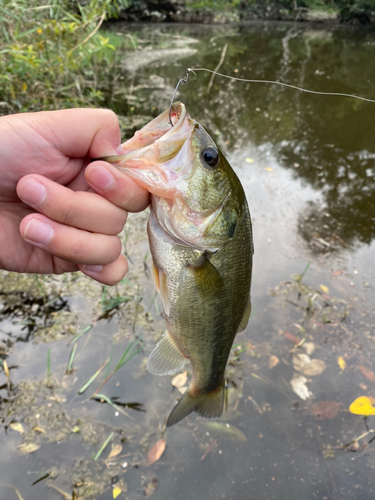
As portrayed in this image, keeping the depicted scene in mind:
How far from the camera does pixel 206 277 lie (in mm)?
1366

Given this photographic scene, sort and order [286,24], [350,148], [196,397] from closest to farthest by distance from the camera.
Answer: [196,397] → [350,148] → [286,24]

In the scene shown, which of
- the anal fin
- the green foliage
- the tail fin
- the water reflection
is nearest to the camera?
the anal fin

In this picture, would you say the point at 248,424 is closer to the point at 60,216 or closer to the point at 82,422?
the point at 82,422

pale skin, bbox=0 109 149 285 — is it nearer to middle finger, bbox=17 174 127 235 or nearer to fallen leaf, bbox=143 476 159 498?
middle finger, bbox=17 174 127 235

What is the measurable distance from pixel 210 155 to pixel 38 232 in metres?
0.70

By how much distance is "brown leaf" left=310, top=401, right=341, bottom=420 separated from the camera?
2.37m

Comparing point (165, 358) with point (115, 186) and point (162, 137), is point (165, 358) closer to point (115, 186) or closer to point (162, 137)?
point (115, 186)

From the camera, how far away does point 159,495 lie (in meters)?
1.96

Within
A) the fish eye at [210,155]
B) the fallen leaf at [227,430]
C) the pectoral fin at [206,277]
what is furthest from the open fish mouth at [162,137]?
the fallen leaf at [227,430]

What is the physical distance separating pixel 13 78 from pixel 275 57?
32.2 ft

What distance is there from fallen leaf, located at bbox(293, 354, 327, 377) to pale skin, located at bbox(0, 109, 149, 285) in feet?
6.35

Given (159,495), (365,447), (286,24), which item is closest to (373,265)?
(365,447)

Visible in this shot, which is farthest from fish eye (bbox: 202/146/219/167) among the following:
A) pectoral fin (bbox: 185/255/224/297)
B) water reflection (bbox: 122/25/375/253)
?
water reflection (bbox: 122/25/375/253)

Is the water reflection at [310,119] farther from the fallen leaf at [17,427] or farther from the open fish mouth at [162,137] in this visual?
the fallen leaf at [17,427]
